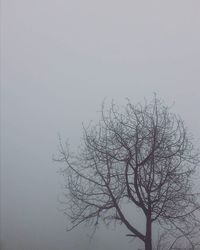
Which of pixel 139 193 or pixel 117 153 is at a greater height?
pixel 117 153

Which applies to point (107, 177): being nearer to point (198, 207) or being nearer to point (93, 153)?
point (93, 153)

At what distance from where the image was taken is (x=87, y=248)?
32.0 ft

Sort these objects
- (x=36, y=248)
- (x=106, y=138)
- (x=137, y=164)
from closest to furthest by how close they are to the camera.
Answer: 1. (x=137, y=164)
2. (x=106, y=138)
3. (x=36, y=248)

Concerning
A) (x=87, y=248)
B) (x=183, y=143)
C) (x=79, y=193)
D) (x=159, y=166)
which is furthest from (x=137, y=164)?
(x=87, y=248)

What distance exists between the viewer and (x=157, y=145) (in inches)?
268

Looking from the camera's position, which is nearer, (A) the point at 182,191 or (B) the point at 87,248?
(A) the point at 182,191

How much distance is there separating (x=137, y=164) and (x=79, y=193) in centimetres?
129

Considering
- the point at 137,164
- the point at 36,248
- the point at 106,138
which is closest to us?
the point at 137,164

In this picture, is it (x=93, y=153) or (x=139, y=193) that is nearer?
(x=139, y=193)

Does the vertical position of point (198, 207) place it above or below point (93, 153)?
below

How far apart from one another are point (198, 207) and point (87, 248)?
3584 mm

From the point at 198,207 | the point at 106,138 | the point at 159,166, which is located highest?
the point at 106,138

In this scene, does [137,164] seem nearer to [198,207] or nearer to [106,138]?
[106,138]

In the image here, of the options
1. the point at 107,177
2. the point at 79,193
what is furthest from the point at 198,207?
the point at 79,193
